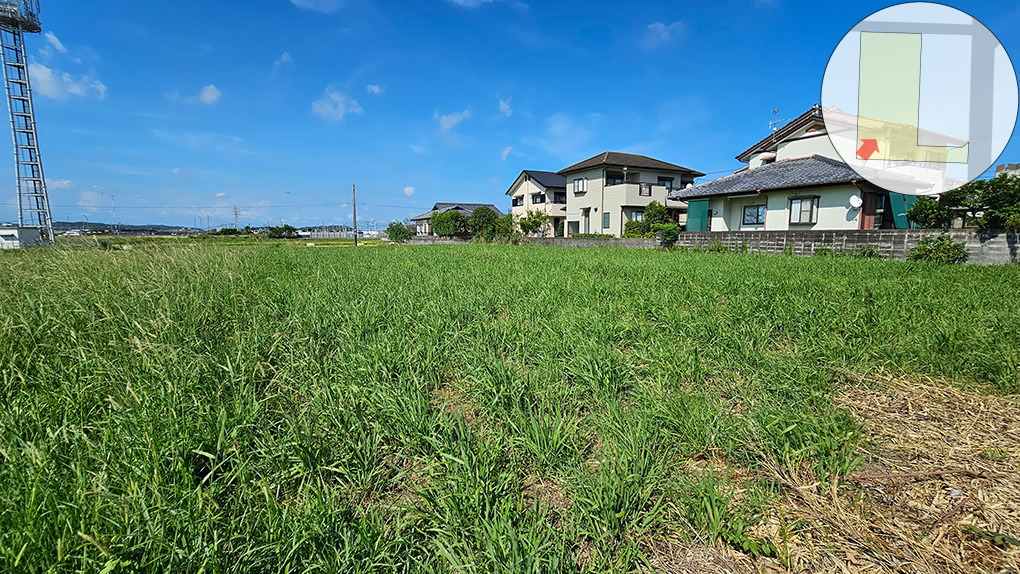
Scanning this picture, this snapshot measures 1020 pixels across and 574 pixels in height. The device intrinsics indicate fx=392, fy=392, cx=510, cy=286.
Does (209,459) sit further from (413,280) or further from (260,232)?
(260,232)

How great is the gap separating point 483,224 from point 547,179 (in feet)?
28.0

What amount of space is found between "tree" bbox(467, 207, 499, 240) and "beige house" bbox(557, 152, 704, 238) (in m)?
6.67

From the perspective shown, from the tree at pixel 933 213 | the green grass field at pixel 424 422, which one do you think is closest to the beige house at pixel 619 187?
the tree at pixel 933 213

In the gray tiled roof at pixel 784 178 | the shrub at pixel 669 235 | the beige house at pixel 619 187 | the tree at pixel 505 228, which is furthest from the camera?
the tree at pixel 505 228

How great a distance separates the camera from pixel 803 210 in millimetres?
15852

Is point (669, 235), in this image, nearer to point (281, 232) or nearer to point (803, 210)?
point (803, 210)

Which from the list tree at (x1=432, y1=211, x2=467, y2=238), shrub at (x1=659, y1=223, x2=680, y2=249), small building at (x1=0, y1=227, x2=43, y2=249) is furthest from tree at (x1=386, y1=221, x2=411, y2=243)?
shrub at (x1=659, y1=223, x2=680, y2=249)

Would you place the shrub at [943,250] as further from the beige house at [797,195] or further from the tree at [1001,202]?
the beige house at [797,195]

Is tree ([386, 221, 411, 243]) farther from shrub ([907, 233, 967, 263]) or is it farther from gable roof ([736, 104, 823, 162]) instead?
shrub ([907, 233, 967, 263])

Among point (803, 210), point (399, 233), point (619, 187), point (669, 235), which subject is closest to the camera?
point (803, 210)

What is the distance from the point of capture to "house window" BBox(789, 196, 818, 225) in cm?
1552

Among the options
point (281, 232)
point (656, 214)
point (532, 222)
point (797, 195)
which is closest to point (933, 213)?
point (797, 195)

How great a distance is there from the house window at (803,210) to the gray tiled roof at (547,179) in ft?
67.5

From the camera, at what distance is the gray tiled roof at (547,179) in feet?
114
